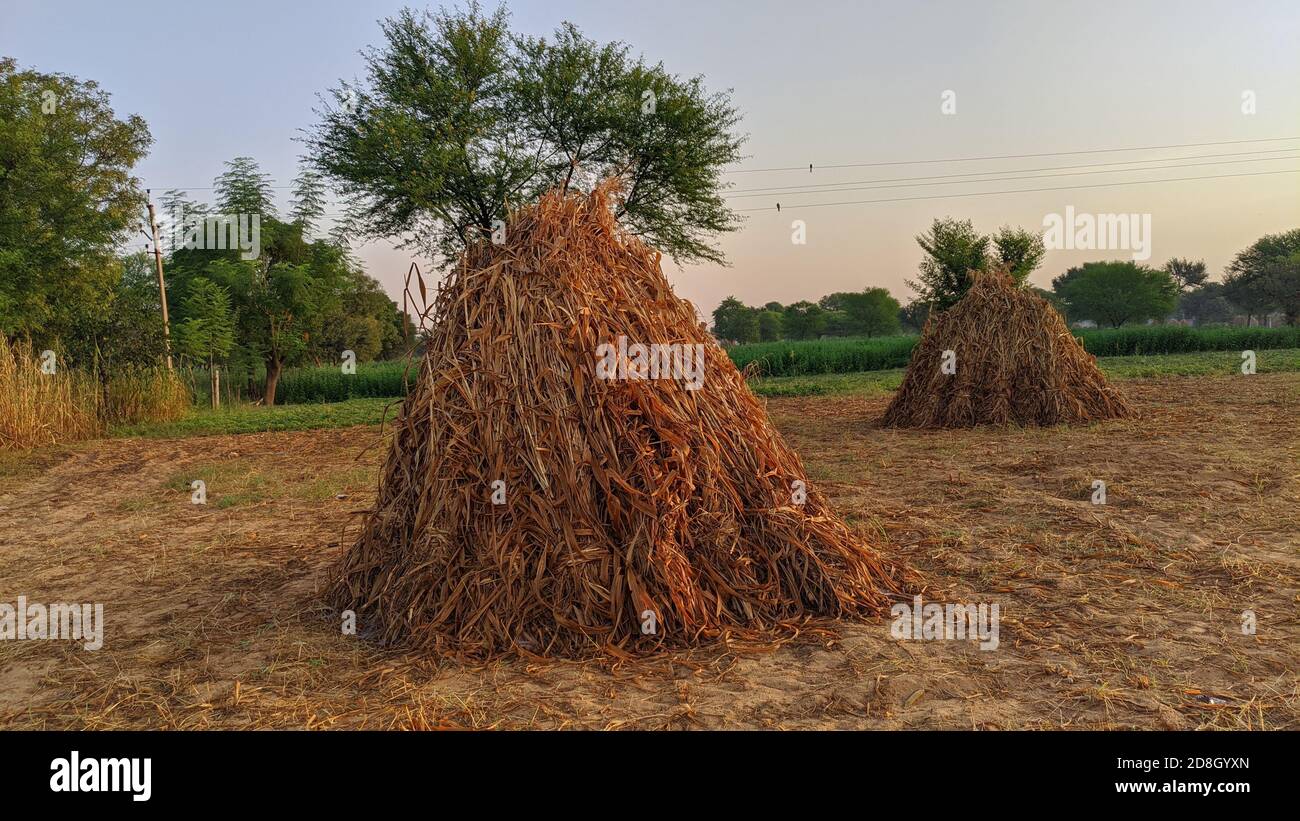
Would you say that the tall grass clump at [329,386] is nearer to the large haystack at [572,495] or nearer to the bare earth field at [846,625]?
the bare earth field at [846,625]

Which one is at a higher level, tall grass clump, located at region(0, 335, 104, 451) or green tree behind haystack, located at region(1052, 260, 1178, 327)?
green tree behind haystack, located at region(1052, 260, 1178, 327)

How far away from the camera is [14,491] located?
10.3m

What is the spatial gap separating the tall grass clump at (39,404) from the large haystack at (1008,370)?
1531 centimetres

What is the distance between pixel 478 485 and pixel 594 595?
836mm

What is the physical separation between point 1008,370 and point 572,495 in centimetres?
1096

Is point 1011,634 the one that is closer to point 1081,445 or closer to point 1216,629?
point 1216,629

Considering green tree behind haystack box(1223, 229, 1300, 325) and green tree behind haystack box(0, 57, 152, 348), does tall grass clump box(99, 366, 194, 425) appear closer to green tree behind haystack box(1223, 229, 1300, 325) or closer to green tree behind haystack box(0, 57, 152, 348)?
green tree behind haystack box(0, 57, 152, 348)

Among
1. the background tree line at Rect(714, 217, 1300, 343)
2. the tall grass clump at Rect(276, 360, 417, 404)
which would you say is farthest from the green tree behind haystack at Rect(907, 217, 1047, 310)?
the tall grass clump at Rect(276, 360, 417, 404)

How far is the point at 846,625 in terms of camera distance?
4320mm

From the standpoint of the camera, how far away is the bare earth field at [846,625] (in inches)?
132

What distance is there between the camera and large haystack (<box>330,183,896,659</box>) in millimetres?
4055

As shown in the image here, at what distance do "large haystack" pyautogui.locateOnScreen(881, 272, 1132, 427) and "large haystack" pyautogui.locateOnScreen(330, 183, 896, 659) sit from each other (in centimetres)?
927

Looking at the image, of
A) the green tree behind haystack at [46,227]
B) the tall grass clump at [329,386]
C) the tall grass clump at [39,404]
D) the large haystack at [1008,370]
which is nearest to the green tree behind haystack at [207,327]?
the green tree behind haystack at [46,227]

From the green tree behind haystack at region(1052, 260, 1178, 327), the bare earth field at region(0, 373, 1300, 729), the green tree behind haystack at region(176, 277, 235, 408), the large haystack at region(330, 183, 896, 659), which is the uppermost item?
the green tree behind haystack at region(1052, 260, 1178, 327)
